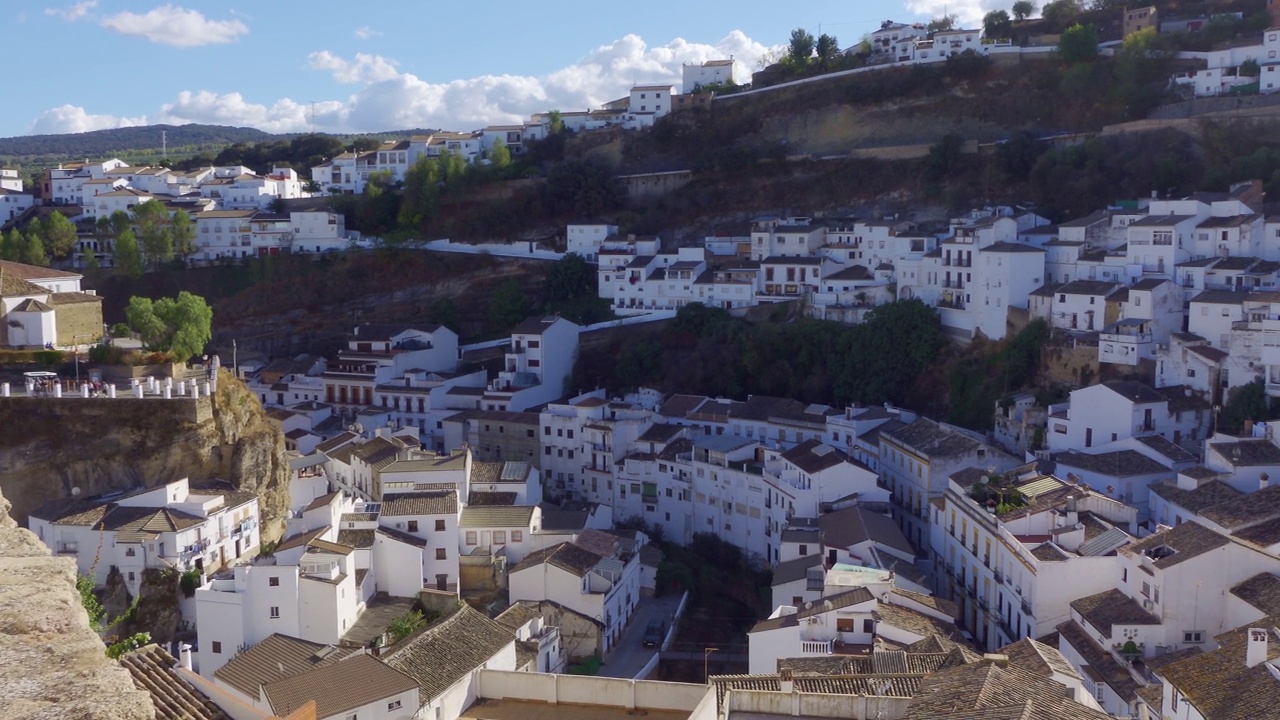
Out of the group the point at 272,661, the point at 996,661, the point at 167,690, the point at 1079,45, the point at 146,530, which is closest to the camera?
the point at 167,690

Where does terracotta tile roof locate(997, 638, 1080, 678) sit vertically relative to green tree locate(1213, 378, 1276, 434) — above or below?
below

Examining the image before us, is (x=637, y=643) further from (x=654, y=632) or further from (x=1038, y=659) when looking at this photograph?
(x=1038, y=659)

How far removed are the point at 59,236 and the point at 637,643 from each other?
101ft

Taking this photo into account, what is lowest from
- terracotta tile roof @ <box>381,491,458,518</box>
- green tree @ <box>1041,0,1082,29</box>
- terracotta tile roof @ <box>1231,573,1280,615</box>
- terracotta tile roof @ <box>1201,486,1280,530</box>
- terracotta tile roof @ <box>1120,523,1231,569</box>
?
terracotta tile roof @ <box>381,491,458,518</box>

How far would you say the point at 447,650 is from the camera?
14547 millimetres

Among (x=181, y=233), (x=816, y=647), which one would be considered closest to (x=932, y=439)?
(x=816, y=647)

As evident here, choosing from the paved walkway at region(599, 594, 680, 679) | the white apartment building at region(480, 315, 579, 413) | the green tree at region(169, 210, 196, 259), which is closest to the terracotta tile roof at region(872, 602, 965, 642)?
the paved walkway at region(599, 594, 680, 679)

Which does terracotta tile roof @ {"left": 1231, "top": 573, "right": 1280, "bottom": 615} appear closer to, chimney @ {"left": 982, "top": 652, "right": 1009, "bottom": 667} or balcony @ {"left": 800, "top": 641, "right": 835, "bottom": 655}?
chimney @ {"left": 982, "top": 652, "right": 1009, "bottom": 667}

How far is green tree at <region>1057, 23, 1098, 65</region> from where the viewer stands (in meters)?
36.5

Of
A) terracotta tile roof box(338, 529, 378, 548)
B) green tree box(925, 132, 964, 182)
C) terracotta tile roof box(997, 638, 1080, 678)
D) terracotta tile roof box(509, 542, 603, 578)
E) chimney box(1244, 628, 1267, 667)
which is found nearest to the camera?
terracotta tile roof box(997, 638, 1080, 678)

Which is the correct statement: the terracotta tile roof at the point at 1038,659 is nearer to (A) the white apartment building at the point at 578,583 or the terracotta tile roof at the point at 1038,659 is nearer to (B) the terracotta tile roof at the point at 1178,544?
(B) the terracotta tile roof at the point at 1178,544

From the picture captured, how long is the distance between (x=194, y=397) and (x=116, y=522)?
9.99 ft

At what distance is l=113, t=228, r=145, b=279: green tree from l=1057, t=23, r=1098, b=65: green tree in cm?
3132

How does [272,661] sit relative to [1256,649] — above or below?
below
